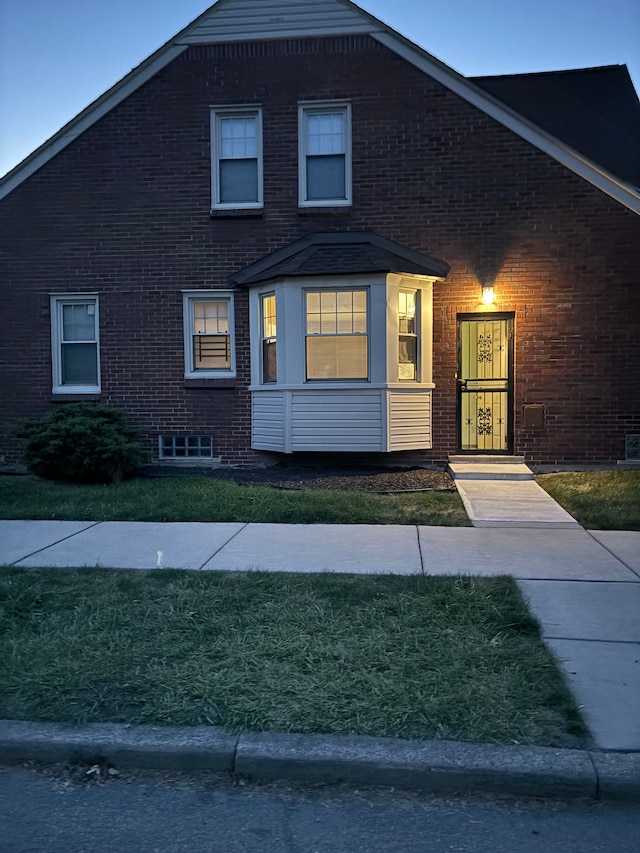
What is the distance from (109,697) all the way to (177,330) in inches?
342

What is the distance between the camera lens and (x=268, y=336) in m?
11.1

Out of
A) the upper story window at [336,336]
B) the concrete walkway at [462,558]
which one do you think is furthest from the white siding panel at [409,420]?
the concrete walkway at [462,558]

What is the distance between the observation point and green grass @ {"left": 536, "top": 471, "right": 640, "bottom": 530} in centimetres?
726

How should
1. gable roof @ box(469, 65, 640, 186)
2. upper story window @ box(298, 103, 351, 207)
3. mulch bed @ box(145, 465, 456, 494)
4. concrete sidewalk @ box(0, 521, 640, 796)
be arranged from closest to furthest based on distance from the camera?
concrete sidewalk @ box(0, 521, 640, 796) → mulch bed @ box(145, 465, 456, 494) → upper story window @ box(298, 103, 351, 207) → gable roof @ box(469, 65, 640, 186)

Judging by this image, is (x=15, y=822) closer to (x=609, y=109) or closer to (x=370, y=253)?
(x=370, y=253)

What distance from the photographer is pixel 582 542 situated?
645 centimetres

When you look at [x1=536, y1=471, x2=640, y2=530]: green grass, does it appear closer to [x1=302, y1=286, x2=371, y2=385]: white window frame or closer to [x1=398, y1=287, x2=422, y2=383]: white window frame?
[x1=398, y1=287, x2=422, y2=383]: white window frame

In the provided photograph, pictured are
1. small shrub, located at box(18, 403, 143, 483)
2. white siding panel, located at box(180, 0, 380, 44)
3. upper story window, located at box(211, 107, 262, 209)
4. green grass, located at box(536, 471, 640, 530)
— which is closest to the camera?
green grass, located at box(536, 471, 640, 530)

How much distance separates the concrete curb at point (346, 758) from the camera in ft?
9.04

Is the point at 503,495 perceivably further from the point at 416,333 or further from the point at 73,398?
the point at 73,398

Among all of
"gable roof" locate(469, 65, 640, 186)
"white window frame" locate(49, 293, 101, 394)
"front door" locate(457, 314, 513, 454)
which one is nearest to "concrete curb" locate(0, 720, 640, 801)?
"front door" locate(457, 314, 513, 454)

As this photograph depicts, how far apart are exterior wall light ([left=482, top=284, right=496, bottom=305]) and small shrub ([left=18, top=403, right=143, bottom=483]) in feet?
19.0

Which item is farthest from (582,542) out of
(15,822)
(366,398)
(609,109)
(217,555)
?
(609,109)

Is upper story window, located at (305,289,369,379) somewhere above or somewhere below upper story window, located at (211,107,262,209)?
below
